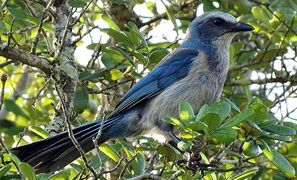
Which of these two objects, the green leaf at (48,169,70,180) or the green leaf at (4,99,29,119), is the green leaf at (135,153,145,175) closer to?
the green leaf at (48,169,70,180)

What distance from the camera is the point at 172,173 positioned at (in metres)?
4.97

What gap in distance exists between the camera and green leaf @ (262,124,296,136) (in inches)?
181

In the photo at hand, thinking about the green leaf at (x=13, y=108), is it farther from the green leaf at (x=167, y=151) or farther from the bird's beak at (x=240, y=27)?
the green leaf at (x=167, y=151)

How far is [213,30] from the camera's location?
6.60 m

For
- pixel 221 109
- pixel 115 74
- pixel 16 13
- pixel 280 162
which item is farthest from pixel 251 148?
pixel 16 13

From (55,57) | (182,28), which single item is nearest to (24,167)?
(55,57)

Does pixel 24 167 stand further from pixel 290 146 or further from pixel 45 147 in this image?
pixel 290 146

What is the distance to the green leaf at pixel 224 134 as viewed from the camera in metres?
4.22

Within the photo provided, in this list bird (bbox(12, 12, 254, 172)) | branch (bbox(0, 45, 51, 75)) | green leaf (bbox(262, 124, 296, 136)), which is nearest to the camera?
green leaf (bbox(262, 124, 296, 136))

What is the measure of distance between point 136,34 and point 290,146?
1758 millimetres

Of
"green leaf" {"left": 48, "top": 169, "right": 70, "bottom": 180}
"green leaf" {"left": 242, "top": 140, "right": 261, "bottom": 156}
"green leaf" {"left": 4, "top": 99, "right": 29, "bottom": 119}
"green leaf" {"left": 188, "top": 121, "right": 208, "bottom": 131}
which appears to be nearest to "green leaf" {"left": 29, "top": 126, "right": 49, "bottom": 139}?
"green leaf" {"left": 48, "top": 169, "right": 70, "bottom": 180}

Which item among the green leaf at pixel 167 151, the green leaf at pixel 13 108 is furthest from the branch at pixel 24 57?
the green leaf at pixel 13 108

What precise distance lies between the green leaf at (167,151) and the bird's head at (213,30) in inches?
73.9

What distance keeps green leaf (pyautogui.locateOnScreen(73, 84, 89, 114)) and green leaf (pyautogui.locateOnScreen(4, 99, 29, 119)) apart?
1708mm
